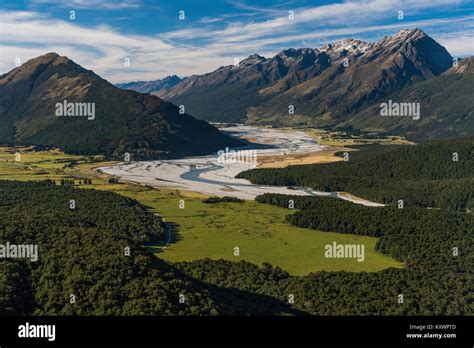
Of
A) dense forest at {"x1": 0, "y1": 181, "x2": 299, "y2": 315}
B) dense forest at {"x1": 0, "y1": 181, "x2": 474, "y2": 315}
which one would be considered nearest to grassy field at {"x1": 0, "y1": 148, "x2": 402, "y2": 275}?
dense forest at {"x1": 0, "y1": 181, "x2": 474, "y2": 315}

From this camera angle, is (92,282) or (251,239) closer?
(92,282)

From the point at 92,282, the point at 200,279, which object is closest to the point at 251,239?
the point at 200,279

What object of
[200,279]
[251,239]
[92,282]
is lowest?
[251,239]

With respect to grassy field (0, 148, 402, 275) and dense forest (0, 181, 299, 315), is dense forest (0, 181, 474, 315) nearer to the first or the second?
dense forest (0, 181, 299, 315)

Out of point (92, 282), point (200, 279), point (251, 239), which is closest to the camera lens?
point (92, 282)

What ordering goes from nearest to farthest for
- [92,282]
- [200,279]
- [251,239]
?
[92,282]
[200,279]
[251,239]

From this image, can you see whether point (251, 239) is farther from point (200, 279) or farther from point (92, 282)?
point (92, 282)

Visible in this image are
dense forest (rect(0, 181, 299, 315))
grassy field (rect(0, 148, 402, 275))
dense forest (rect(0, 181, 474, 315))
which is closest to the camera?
dense forest (rect(0, 181, 299, 315))

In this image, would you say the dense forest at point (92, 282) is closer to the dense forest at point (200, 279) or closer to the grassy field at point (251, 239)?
the dense forest at point (200, 279)

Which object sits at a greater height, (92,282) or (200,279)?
(92,282)

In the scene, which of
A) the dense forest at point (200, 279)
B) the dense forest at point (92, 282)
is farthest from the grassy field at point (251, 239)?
the dense forest at point (92, 282)
